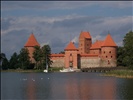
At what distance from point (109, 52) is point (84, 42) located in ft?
30.6

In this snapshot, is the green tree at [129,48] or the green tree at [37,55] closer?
the green tree at [129,48]

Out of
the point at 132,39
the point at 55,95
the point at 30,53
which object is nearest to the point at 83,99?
the point at 55,95

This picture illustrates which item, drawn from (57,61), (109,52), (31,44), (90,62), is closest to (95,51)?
(90,62)

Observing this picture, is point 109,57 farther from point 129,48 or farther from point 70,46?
point 129,48

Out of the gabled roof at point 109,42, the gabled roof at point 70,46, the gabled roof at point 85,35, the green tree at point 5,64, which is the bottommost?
the green tree at point 5,64

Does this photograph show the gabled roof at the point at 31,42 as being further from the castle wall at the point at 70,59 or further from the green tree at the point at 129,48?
the green tree at the point at 129,48

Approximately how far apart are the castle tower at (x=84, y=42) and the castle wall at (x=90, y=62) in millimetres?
5800

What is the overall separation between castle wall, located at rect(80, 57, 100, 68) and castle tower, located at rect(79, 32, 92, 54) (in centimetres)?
580

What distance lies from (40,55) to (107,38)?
1351 centimetres

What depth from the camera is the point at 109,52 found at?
67.8m

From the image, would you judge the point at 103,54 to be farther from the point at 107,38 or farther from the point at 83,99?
the point at 83,99

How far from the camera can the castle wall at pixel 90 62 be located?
228 ft

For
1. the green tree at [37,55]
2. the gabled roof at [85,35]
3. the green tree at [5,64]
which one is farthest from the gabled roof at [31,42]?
the gabled roof at [85,35]

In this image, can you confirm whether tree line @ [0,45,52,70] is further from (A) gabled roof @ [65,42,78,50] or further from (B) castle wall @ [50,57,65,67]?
(A) gabled roof @ [65,42,78,50]
